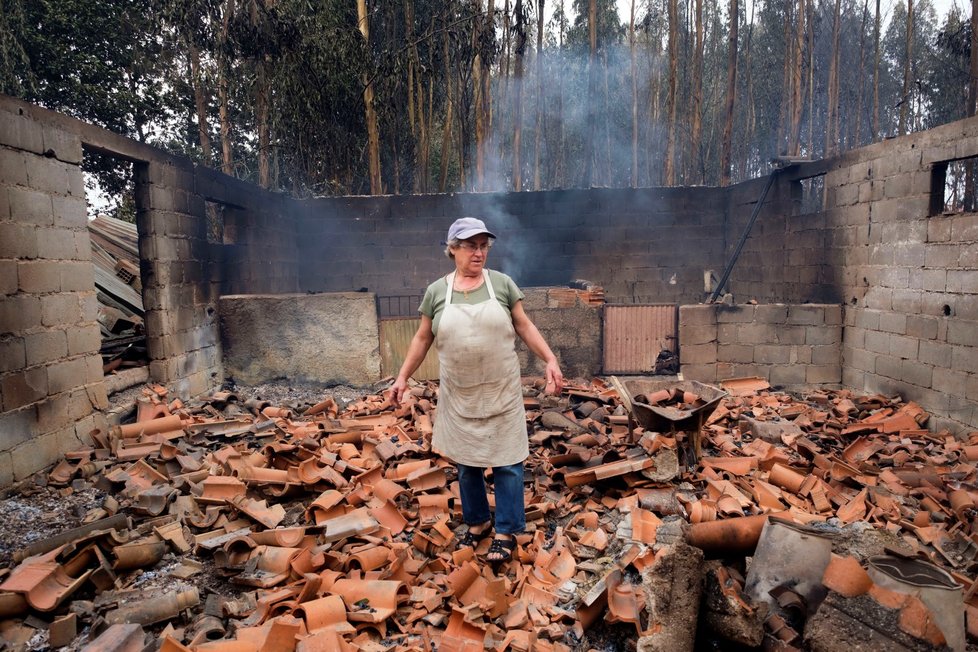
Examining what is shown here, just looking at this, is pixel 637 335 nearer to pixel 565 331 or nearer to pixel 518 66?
pixel 565 331

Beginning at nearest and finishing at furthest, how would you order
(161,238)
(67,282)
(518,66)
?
(67,282)
(161,238)
(518,66)

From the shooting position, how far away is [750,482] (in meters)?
4.39

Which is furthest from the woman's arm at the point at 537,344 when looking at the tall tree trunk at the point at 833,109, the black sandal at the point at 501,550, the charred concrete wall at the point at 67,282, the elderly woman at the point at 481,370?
the tall tree trunk at the point at 833,109

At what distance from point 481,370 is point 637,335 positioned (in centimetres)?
536

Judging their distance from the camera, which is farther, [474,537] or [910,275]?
[910,275]

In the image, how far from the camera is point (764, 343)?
782cm

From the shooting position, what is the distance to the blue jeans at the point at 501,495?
3357 millimetres

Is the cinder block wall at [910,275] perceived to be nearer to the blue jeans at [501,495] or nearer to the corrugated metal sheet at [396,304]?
the blue jeans at [501,495]

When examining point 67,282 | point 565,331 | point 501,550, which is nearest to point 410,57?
point 565,331

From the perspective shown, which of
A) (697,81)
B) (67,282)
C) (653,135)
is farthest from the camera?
(653,135)

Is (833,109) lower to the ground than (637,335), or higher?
higher

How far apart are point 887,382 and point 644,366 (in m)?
2.93

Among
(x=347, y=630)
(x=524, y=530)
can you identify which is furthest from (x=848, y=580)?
(x=347, y=630)

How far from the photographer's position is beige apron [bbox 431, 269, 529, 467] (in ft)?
10.5
